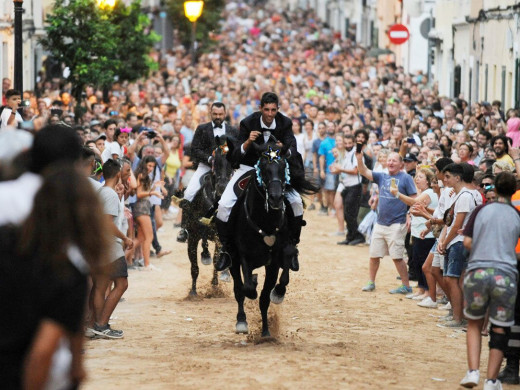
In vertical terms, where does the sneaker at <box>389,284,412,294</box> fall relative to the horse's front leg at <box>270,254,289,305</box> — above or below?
below

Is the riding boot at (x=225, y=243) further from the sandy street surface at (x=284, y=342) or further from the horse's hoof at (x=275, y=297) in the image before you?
the sandy street surface at (x=284, y=342)

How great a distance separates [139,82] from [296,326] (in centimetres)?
3548

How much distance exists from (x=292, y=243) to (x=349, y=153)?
31.9ft

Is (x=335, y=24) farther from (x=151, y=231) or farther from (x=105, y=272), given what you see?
(x=105, y=272)

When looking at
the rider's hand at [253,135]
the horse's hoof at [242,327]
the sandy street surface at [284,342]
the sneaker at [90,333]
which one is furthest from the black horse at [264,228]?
the sneaker at [90,333]

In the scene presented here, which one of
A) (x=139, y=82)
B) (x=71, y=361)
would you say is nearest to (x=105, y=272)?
(x=71, y=361)

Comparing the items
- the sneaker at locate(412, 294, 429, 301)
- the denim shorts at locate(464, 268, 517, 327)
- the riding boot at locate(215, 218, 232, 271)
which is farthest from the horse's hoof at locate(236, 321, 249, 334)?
the sneaker at locate(412, 294, 429, 301)

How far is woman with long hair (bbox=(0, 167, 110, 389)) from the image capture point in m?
4.90

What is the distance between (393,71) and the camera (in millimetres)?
50969

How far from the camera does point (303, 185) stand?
12.0 meters

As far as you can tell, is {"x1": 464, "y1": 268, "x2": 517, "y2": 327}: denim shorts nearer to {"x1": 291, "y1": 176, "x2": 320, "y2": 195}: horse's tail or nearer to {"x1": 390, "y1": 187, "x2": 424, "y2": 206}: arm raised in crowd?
{"x1": 291, "y1": 176, "x2": 320, "y2": 195}: horse's tail

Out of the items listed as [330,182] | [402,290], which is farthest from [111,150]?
[330,182]

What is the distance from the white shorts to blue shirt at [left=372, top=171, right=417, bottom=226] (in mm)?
94

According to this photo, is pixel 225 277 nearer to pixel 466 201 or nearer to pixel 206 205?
pixel 206 205
